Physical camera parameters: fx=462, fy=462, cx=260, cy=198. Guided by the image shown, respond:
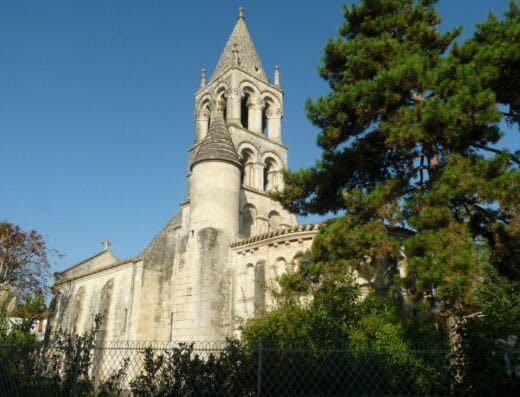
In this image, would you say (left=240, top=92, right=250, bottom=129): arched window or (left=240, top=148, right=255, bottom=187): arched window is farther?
(left=240, top=92, right=250, bottom=129): arched window

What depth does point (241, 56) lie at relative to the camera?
89.8ft

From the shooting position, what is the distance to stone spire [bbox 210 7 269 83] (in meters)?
26.7

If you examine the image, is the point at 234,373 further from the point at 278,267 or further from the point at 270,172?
the point at 270,172

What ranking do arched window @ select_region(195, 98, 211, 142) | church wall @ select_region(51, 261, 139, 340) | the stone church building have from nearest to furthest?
the stone church building → church wall @ select_region(51, 261, 139, 340) → arched window @ select_region(195, 98, 211, 142)

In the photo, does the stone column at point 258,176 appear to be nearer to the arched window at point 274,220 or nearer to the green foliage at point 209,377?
the arched window at point 274,220

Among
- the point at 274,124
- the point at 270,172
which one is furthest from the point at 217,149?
the point at 274,124

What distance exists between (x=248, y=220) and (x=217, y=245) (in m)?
5.13

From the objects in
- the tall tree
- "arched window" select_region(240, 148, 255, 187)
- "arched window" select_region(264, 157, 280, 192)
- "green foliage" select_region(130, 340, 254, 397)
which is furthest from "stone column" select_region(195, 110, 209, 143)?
"green foliage" select_region(130, 340, 254, 397)

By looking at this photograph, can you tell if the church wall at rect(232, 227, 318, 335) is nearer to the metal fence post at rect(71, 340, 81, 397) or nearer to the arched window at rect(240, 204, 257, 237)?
the arched window at rect(240, 204, 257, 237)

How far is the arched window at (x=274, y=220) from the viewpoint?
2352 cm

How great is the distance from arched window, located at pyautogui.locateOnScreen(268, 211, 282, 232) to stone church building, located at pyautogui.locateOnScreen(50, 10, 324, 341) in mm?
61

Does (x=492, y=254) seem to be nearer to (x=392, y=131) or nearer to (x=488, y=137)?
(x=488, y=137)

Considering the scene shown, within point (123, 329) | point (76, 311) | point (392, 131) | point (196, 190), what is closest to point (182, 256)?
point (196, 190)

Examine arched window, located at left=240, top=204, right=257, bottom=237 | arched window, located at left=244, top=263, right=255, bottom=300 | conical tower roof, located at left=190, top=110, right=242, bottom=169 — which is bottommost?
arched window, located at left=244, top=263, right=255, bottom=300
